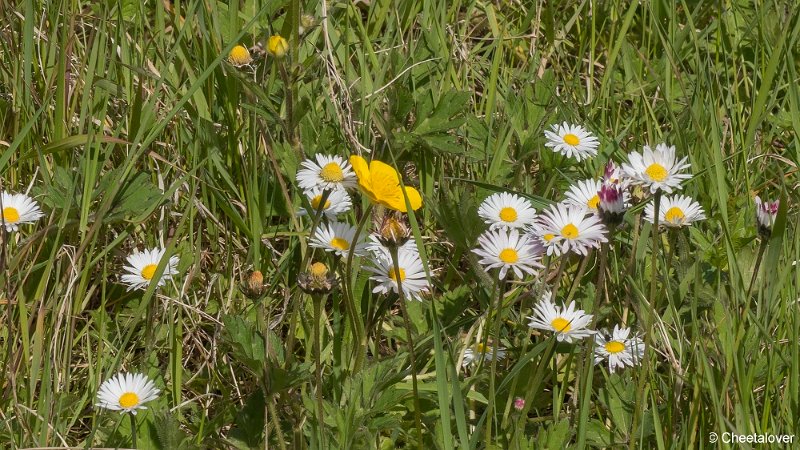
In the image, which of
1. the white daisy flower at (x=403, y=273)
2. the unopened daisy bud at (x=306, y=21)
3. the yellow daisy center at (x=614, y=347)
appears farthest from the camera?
the unopened daisy bud at (x=306, y=21)

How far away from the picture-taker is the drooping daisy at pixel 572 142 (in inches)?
95.7

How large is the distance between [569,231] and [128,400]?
2.69 ft

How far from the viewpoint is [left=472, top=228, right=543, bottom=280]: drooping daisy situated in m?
1.84

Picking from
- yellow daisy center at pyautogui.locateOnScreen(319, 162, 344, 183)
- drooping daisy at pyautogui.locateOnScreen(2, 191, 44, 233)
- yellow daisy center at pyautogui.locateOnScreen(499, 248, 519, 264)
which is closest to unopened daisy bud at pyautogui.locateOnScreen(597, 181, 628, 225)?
yellow daisy center at pyautogui.locateOnScreen(499, 248, 519, 264)

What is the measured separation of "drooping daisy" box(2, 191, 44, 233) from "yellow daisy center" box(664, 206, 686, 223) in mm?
1295

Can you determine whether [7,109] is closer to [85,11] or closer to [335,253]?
[85,11]

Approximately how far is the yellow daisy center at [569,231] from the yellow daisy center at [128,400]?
0.80 m

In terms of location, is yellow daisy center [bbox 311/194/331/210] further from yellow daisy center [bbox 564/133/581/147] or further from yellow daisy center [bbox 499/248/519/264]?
yellow daisy center [bbox 564/133/581/147]

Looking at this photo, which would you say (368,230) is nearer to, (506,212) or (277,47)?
(506,212)

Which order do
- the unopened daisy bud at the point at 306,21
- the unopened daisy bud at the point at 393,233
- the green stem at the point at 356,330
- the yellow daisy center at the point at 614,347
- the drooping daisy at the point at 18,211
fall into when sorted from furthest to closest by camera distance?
the unopened daisy bud at the point at 306,21 < the drooping daisy at the point at 18,211 < the yellow daisy center at the point at 614,347 < the green stem at the point at 356,330 < the unopened daisy bud at the point at 393,233

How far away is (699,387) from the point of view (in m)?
1.81

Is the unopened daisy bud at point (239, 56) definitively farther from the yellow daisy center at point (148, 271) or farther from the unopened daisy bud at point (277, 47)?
the yellow daisy center at point (148, 271)

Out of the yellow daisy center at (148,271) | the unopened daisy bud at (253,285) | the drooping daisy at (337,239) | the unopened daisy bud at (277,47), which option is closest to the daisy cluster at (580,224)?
the drooping daisy at (337,239)

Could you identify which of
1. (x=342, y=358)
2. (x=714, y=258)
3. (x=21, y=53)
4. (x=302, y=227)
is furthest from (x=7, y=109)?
(x=714, y=258)
